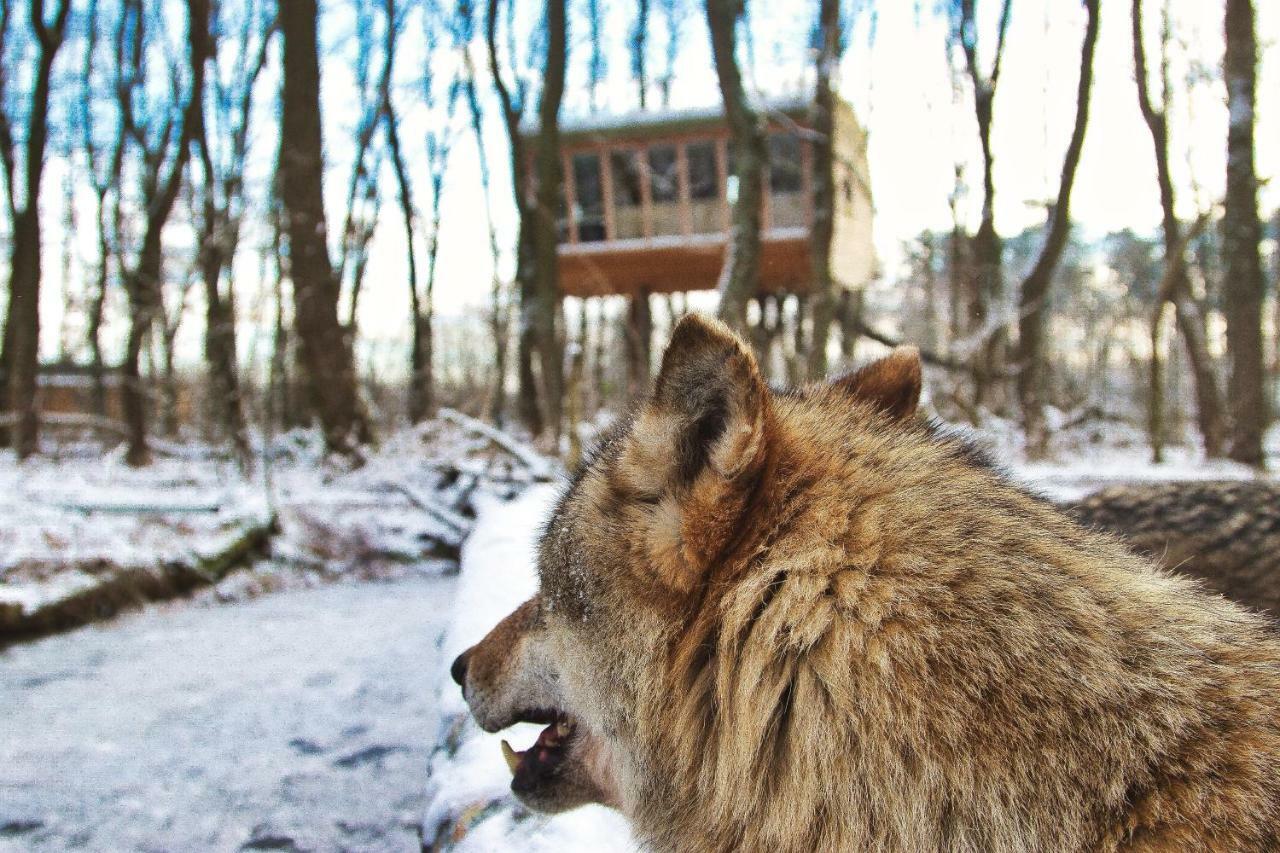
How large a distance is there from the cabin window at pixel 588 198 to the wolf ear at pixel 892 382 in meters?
15.2

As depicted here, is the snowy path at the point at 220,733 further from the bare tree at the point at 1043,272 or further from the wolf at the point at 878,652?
the bare tree at the point at 1043,272

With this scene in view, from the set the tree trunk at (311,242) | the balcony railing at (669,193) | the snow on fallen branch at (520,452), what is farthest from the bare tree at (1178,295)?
the tree trunk at (311,242)

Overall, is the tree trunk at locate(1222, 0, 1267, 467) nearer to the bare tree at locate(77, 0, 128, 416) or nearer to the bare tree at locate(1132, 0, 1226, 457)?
the bare tree at locate(1132, 0, 1226, 457)

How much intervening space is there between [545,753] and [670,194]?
51.8 feet

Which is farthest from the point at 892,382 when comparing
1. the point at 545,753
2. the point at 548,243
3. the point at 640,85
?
the point at 640,85

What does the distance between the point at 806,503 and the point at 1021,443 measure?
1254 centimetres

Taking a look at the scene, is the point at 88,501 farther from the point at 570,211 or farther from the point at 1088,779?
the point at 570,211

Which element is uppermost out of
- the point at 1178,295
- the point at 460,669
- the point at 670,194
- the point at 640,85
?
the point at 640,85

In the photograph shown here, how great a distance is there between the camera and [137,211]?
76.2 feet

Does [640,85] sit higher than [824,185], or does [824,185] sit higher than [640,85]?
[640,85]

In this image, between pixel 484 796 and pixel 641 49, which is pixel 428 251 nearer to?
pixel 641 49

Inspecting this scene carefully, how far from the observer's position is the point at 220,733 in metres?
4.14

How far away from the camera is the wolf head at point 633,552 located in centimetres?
123

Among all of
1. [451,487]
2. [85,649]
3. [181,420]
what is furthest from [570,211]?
[181,420]
